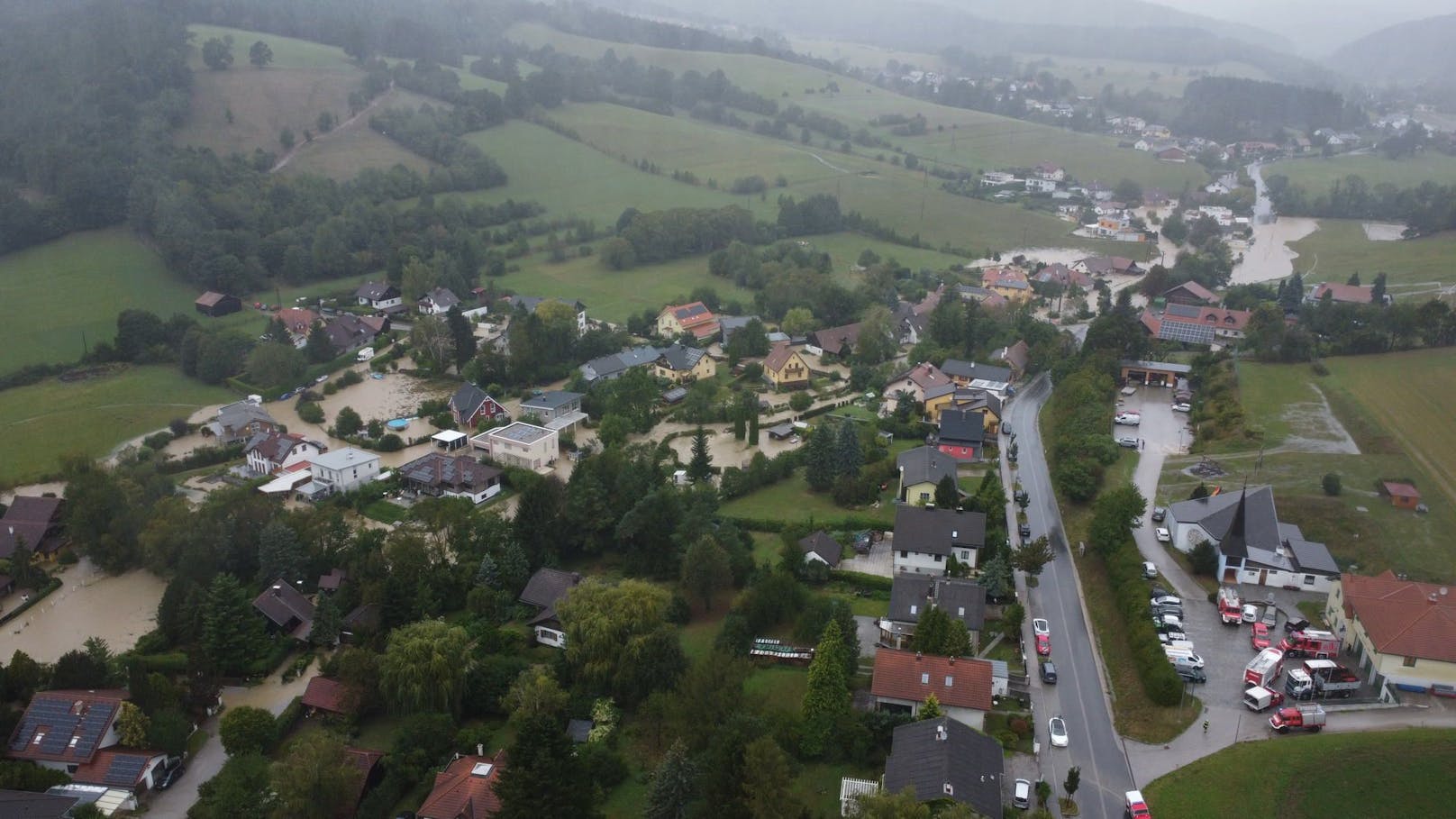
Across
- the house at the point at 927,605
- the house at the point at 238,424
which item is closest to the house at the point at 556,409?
the house at the point at 238,424

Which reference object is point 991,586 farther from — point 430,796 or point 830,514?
point 430,796

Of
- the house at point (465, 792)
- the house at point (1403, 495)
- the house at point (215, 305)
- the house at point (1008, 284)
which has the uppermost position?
the house at point (1403, 495)

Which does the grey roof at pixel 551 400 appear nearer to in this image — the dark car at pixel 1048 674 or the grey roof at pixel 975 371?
the grey roof at pixel 975 371

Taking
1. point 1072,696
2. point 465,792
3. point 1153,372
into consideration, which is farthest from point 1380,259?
point 465,792

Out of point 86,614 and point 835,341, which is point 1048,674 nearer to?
point 86,614

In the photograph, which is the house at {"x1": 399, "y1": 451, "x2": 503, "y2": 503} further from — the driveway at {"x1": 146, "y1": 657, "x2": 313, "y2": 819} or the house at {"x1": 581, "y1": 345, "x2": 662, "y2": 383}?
the driveway at {"x1": 146, "y1": 657, "x2": 313, "y2": 819}

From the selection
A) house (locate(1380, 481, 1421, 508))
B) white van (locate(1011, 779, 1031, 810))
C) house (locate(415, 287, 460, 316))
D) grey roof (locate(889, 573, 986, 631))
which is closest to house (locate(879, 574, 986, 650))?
grey roof (locate(889, 573, 986, 631))

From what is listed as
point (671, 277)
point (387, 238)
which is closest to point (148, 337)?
point (387, 238)
